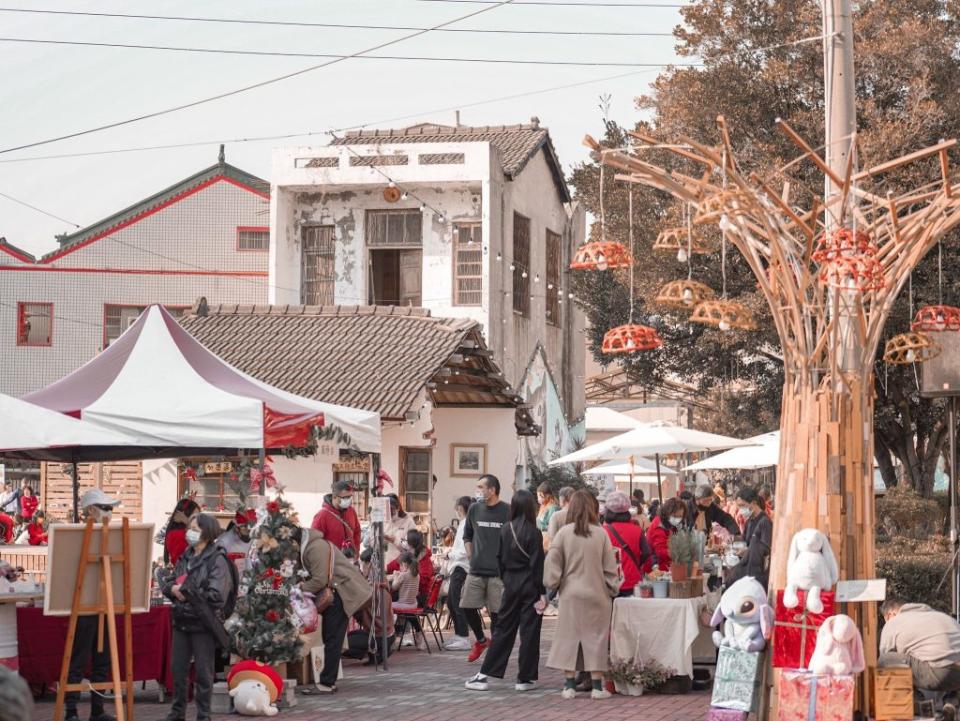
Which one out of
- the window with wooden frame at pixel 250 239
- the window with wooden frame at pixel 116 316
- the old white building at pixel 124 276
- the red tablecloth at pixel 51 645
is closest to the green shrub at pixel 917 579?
the red tablecloth at pixel 51 645

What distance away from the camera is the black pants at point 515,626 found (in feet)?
43.3

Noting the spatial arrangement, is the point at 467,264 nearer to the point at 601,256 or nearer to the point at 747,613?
the point at 601,256

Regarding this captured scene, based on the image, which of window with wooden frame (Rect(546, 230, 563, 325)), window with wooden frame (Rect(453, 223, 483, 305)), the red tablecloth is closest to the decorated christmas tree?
the red tablecloth

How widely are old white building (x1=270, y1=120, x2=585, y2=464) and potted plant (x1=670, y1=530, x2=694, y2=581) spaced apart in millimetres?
17616

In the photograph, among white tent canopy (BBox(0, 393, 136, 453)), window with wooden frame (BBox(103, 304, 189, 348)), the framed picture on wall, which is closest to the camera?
A: white tent canopy (BBox(0, 393, 136, 453))

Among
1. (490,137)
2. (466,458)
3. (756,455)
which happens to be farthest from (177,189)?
(756,455)

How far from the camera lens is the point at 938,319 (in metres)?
13.5

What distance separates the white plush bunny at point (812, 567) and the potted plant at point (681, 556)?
3.01 metres

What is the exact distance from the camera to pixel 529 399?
111ft

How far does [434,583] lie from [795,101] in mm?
12674

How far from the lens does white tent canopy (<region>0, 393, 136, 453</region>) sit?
11.4 metres

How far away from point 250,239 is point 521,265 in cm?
1232

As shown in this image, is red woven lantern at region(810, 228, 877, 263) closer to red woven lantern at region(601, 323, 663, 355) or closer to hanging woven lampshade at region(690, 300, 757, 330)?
hanging woven lampshade at region(690, 300, 757, 330)

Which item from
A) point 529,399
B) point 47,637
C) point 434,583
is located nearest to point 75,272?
point 529,399
